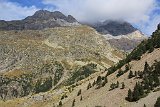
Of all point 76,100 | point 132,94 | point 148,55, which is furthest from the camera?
point 76,100

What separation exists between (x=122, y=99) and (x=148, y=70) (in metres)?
11.9

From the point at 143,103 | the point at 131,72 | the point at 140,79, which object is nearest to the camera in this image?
the point at 143,103

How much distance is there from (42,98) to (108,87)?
332 ft

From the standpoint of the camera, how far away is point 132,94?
78500mm

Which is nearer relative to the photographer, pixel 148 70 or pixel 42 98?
pixel 148 70

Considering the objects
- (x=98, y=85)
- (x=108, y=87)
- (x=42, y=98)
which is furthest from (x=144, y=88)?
(x=42, y=98)

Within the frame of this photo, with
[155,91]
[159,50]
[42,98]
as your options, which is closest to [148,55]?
[159,50]

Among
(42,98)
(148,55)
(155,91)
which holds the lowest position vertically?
(42,98)

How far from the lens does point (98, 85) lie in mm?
110812

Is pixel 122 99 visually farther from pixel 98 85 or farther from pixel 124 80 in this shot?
pixel 98 85

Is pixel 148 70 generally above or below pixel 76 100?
above

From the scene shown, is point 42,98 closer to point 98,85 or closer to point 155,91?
point 98,85

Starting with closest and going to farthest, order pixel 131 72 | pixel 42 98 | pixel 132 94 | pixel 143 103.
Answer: pixel 143 103
pixel 132 94
pixel 131 72
pixel 42 98

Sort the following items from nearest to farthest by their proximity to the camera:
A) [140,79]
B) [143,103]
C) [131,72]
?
[143,103]
[140,79]
[131,72]
